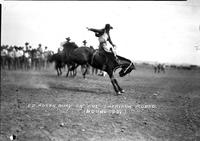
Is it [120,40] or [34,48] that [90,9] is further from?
[34,48]

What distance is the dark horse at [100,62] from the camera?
2.49m

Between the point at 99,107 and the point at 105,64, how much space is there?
0.50 metres

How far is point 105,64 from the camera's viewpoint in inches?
102

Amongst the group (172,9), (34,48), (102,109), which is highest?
(172,9)

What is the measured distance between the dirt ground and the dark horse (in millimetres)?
66

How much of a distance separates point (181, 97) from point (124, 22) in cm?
109

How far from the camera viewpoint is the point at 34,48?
2.56 meters

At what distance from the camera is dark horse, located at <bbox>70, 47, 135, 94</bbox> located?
8.18ft

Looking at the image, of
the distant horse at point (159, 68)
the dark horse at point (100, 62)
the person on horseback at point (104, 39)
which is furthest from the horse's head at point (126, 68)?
the distant horse at point (159, 68)

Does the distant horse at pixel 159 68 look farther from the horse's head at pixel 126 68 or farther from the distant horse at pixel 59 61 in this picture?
the distant horse at pixel 59 61

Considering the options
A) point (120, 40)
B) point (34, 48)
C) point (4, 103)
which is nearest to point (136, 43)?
point (120, 40)

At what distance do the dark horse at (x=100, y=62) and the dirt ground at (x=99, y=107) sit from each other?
0.07 metres

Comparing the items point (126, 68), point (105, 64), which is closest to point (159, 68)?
point (126, 68)

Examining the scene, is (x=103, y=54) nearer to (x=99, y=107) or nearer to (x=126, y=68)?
(x=126, y=68)
